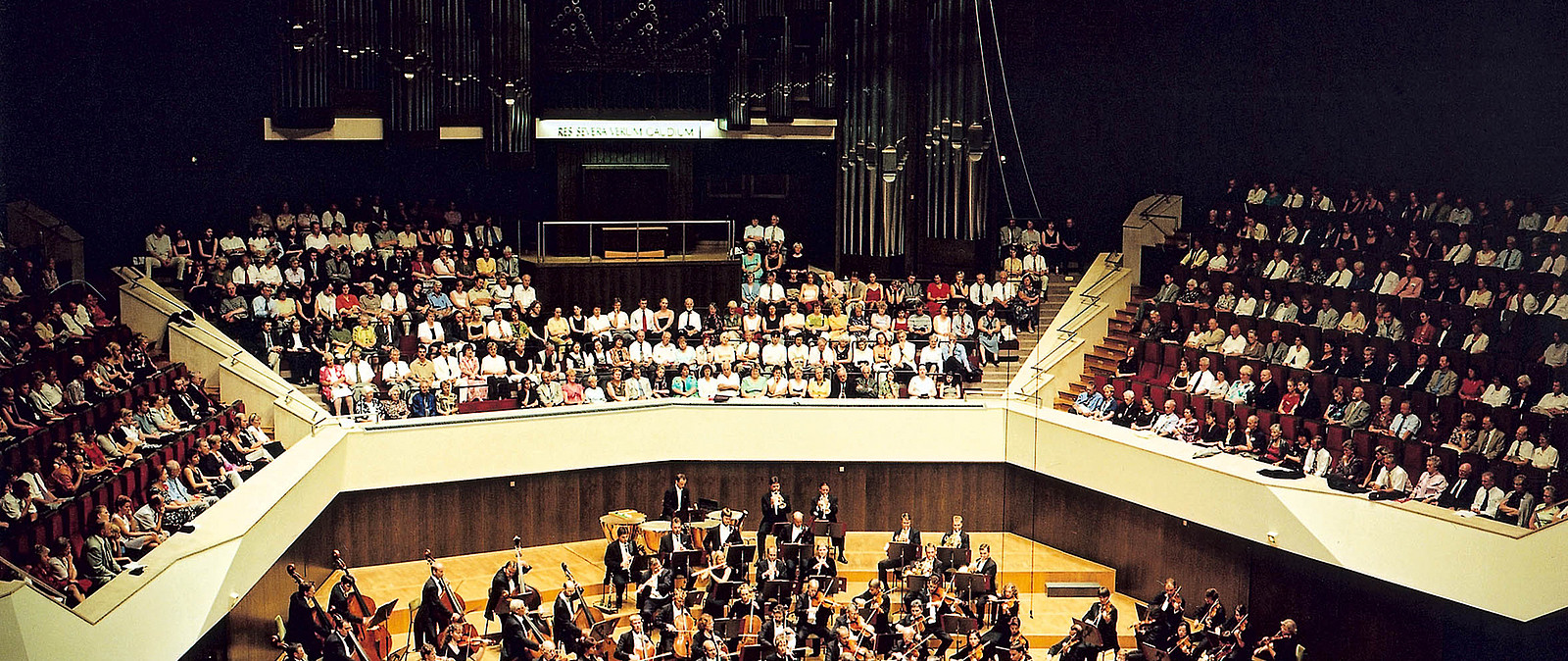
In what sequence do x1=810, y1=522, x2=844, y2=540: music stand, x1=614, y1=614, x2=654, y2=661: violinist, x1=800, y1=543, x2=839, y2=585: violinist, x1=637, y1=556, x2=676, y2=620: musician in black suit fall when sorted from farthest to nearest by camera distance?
x1=810, y1=522, x2=844, y2=540: music stand, x1=800, y1=543, x2=839, y2=585: violinist, x1=637, y1=556, x2=676, y2=620: musician in black suit, x1=614, y1=614, x2=654, y2=661: violinist

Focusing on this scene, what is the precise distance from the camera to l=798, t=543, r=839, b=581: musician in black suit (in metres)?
15.1

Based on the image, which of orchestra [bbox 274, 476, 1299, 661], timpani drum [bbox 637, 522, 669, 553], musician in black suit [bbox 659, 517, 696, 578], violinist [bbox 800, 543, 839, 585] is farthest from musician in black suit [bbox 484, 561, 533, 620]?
violinist [bbox 800, 543, 839, 585]

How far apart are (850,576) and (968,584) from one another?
8.36 feet

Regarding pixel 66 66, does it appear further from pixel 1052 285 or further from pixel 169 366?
pixel 1052 285

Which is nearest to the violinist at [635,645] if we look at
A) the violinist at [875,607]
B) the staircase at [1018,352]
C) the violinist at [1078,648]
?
the violinist at [875,607]

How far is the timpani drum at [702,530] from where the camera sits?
16.0 meters

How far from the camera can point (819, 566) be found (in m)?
15.2

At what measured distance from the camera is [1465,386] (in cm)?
1475

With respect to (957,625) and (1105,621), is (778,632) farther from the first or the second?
(1105,621)

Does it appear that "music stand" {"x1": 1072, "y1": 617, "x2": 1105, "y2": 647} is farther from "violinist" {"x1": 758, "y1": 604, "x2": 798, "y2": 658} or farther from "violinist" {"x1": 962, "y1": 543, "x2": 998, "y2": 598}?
"violinist" {"x1": 758, "y1": 604, "x2": 798, "y2": 658}

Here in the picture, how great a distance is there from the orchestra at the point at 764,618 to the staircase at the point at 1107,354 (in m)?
3.30

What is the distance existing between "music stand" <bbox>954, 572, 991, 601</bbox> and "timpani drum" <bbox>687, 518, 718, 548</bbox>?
2.81 m

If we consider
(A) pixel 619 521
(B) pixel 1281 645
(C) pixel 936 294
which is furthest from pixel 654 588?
(C) pixel 936 294

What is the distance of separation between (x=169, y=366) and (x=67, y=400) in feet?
7.04
